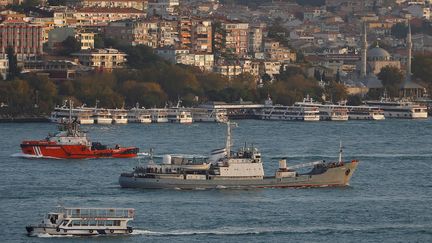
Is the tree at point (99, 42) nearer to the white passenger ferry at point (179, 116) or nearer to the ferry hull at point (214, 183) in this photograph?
the white passenger ferry at point (179, 116)

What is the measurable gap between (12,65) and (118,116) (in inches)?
391

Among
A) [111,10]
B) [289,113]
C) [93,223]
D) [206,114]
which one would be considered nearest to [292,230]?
[93,223]

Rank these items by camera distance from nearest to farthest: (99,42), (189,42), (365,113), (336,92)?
(365,113)
(336,92)
(99,42)
(189,42)

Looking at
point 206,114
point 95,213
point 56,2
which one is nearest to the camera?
point 95,213

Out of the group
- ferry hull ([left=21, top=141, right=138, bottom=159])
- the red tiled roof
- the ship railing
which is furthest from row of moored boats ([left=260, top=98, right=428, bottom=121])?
the ship railing

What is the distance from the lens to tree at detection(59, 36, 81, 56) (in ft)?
262

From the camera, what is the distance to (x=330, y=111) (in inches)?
2798

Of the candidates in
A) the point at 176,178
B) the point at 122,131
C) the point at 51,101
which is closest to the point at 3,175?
the point at 176,178

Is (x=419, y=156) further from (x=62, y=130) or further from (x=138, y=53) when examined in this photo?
(x=138, y=53)

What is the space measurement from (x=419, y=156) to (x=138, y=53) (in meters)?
31.6

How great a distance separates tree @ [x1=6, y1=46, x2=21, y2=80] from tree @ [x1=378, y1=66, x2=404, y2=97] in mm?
14816

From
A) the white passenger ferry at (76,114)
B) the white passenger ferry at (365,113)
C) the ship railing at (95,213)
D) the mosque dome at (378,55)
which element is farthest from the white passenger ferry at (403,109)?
the ship railing at (95,213)

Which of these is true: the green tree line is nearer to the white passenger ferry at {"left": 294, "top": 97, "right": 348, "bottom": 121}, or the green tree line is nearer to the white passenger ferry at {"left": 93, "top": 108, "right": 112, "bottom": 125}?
the white passenger ferry at {"left": 93, "top": 108, "right": 112, "bottom": 125}

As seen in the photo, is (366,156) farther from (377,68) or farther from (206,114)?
(377,68)
